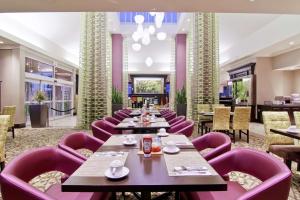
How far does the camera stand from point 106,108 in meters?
9.02

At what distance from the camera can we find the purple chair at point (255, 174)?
146cm

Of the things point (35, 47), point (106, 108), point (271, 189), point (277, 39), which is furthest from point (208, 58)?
point (271, 189)

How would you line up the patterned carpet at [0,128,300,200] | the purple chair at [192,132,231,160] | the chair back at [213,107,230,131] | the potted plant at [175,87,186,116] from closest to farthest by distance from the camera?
the purple chair at [192,132,231,160] < the patterned carpet at [0,128,300,200] < the chair back at [213,107,230,131] < the potted plant at [175,87,186,116]

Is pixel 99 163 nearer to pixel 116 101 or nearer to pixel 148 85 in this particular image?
pixel 116 101

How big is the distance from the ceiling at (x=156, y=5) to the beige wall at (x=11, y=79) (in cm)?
414

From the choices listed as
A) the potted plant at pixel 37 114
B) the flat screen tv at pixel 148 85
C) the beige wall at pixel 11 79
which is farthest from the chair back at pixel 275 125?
the flat screen tv at pixel 148 85

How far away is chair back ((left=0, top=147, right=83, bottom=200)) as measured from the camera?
1.43 meters

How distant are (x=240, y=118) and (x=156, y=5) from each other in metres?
3.53

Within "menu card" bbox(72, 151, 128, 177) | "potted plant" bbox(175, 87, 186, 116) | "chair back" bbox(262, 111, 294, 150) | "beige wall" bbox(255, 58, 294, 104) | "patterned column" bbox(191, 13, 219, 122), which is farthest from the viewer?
"beige wall" bbox(255, 58, 294, 104)

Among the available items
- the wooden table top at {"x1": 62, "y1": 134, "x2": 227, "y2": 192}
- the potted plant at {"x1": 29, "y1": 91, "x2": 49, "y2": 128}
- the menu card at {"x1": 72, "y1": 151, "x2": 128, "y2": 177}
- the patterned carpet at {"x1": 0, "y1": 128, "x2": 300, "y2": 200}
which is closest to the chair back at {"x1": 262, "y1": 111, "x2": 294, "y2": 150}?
the patterned carpet at {"x1": 0, "y1": 128, "x2": 300, "y2": 200}

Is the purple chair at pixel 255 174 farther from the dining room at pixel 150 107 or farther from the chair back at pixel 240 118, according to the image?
the chair back at pixel 240 118

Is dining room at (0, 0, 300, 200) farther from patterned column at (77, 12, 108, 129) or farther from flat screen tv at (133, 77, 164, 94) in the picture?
flat screen tv at (133, 77, 164, 94)

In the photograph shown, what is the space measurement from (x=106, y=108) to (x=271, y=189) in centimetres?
788

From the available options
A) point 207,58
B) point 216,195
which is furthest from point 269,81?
point 216,195
